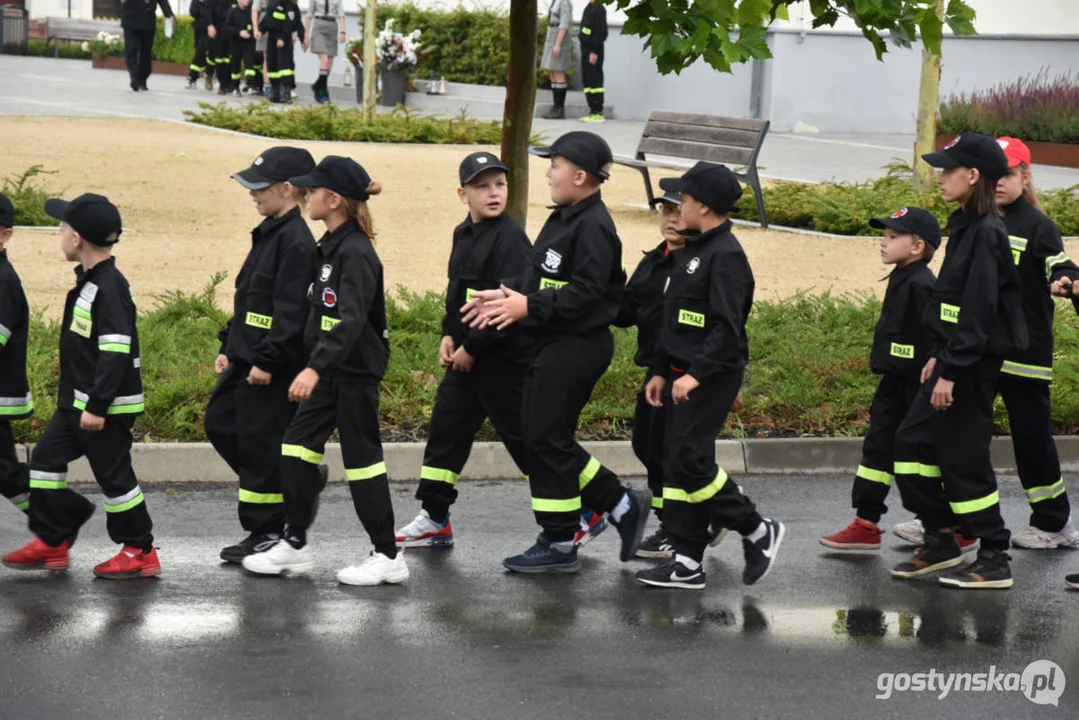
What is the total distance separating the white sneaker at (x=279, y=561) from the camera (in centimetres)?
628

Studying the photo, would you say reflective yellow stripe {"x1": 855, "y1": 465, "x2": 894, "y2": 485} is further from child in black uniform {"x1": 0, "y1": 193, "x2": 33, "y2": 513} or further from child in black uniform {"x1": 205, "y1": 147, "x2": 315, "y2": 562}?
child in black uniform {"x1": 0, "y1": 193, "x2": 33, "y2": 513}

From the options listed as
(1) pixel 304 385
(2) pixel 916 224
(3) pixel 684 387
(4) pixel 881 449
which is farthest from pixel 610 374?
(1) pixel 304 385

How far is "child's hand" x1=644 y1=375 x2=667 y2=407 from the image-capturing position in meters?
6.42

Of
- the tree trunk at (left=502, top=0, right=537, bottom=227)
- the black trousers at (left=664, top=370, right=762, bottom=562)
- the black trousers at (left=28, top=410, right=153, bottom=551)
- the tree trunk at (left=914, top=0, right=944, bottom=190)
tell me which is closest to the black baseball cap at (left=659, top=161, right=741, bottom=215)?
the black trousers at (left=664, top=370, right=762, bottom=562)

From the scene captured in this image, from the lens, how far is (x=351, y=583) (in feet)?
20.2

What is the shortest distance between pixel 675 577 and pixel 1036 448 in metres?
1.76

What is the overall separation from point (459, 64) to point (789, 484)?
22968 millimetres

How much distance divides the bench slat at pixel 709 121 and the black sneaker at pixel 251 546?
946 cm

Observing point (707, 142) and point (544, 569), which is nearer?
point (544, 569)

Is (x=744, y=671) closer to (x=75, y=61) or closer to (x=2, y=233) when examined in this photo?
(x=2, y=233)

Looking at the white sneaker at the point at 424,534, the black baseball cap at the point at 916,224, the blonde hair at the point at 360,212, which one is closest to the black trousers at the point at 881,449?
the black baseball cap at the point at 916,224

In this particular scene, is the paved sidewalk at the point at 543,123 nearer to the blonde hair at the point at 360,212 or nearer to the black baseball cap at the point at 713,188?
the black baseball cap at the point at 713,188

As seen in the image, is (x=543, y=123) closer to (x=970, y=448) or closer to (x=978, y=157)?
(x=978, y=157)

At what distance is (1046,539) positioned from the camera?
6.95m
